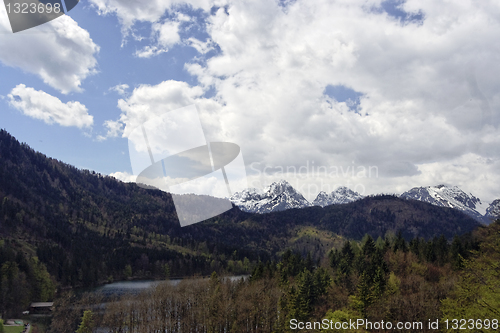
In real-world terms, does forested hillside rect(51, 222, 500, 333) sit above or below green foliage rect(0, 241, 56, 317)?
above

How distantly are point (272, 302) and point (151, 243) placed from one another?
14235 cm

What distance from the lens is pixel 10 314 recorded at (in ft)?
181

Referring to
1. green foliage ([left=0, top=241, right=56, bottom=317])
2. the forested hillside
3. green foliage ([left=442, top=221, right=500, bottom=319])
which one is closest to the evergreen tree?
the forested hillside

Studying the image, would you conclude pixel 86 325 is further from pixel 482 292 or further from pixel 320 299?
pixel 482 292

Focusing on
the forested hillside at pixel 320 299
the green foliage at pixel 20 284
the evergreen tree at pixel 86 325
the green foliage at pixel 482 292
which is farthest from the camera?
the green foliage at pixel 20 284

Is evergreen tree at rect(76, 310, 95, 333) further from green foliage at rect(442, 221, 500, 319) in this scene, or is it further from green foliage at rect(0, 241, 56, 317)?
green foliage at rect(442, 221, 500, 319)

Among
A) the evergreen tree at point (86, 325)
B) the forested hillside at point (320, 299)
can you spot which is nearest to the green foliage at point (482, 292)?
the forested hillside at point (320, 299)

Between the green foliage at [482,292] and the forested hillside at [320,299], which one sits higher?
the green foliage at [482,292]

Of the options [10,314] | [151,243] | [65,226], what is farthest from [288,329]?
[65,226]

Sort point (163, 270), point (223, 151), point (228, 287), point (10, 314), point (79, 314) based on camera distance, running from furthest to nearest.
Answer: point (163, 270)
point (10, 314)
point (79, 314)
point (228, 287)
point (223, 151)

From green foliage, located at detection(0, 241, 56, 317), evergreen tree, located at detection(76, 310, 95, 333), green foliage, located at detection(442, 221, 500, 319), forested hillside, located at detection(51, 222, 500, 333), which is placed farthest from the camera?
green foliage, located at detection(0, 241, 56, 317)

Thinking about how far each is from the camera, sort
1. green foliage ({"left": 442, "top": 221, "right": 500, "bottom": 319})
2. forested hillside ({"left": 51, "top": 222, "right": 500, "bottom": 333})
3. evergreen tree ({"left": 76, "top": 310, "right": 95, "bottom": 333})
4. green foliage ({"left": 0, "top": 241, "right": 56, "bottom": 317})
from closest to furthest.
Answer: green foliage ({"left": 442, "top": 221, "right": 500, "bottom": 319}) < forested hillside ({"left": 51, "top": 222, "right": 500, "bottom": 333}) < evergreen tree ({"left": 76, "top": 310, "right": 95, "bottom": 333}) < green foliage ({"left": 0, "top": 241, "right": 56, "bottom": 317})

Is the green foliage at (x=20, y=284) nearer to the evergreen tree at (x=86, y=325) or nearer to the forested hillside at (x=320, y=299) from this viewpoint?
the forested hillside at (x=320, y=299)

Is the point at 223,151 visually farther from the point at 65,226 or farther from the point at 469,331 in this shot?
the point at 65,226
